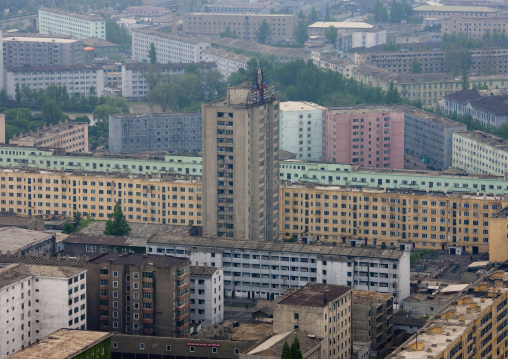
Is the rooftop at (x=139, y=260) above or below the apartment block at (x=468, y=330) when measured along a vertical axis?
above

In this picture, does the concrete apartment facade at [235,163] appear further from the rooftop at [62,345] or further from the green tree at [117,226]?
the rooftop at [62,345]

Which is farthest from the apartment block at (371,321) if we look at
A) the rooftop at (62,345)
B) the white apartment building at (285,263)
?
the rooftop at (62,345)

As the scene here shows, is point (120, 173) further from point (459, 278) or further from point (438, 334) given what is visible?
point (438, 334)

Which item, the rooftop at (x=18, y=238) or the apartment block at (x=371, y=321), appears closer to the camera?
the apartment block at (x=371, y=321)

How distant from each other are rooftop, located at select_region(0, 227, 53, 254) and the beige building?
3680 centimetres

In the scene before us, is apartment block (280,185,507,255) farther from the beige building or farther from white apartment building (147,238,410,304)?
the beige building

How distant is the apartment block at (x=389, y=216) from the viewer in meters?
168

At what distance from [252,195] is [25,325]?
34005 mm

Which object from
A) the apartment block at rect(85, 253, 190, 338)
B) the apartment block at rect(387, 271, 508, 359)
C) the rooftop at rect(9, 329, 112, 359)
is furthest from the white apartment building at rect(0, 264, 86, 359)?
the apartment block at rect(387, 271, 508, 359)

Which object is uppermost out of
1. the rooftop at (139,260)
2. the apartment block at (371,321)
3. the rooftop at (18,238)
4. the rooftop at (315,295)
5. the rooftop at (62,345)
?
the rooftop at (139,260)

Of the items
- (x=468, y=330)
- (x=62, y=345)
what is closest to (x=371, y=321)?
(x=468, y=330)

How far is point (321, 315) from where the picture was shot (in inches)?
4811

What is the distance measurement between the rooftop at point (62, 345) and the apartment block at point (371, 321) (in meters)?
22.5

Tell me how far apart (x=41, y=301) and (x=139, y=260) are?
33.1 ft
